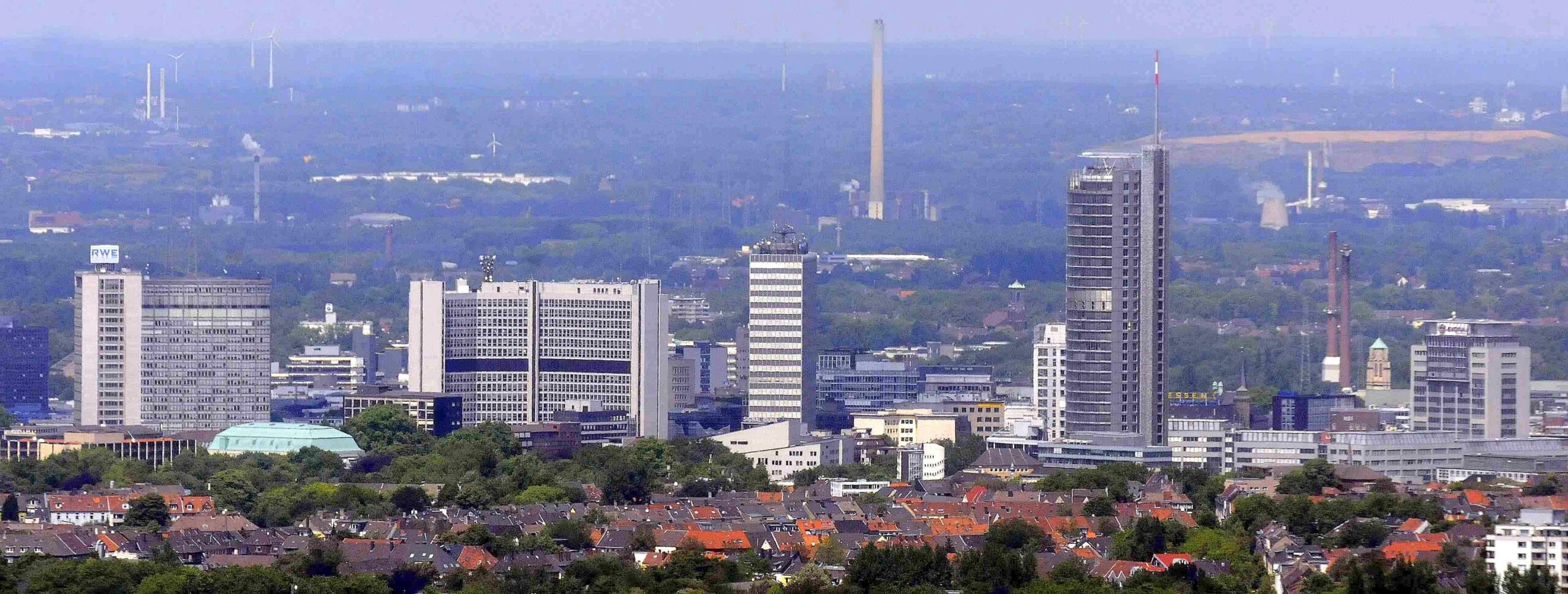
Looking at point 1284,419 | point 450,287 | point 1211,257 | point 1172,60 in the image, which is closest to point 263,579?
point 1284,419

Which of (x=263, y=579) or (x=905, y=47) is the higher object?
(x=905, y=47)

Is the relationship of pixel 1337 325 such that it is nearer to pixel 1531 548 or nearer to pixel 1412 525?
pixel 1412 525

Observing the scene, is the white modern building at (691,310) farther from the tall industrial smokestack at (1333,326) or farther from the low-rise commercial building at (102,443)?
the low-rise commercial building at (102,443)

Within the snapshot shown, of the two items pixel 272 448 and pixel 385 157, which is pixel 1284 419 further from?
pixel 385 157

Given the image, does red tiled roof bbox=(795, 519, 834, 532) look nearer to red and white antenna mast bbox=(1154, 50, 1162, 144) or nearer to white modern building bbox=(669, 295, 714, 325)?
red and white antenna mast bbox=(1154, 50, 1162, 144)

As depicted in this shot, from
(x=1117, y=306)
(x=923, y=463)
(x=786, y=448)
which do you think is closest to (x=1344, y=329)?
(x=1117, y=306)

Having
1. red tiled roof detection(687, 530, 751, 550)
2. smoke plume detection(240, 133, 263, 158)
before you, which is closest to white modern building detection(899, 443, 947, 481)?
red tiled roof detection(687, 530, 751, 550)
